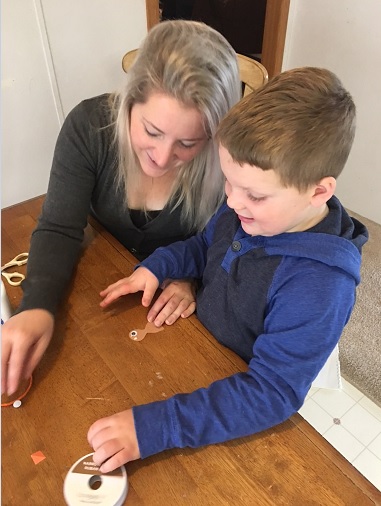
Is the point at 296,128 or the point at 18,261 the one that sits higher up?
the point at 296,128

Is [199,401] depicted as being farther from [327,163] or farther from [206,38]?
[206,38]

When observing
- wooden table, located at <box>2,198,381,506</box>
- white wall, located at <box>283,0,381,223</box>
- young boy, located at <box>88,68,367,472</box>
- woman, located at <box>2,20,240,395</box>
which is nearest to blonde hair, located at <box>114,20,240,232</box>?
woman, located at <box>2,20,240,395</box>

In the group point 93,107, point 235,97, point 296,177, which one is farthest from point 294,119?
point 93,107

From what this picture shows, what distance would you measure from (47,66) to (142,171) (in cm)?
92

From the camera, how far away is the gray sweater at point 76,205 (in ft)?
2.72

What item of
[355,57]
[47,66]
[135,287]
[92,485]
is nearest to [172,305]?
[135,287]

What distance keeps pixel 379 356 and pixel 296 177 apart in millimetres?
1283

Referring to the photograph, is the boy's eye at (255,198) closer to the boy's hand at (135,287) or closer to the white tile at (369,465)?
the boy's hand at (135,287)

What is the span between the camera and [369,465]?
51.3 inches

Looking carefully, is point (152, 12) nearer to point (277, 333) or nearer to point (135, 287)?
point (135, 287)

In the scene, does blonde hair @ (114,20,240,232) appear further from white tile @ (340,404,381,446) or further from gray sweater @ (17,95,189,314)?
white tile @ (340,404,381,446)

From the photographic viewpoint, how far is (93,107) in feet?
3.17

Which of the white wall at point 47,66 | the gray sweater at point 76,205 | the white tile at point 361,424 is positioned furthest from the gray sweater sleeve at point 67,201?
the white tile at point 361,424

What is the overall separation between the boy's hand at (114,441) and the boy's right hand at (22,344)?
0.49 ft
